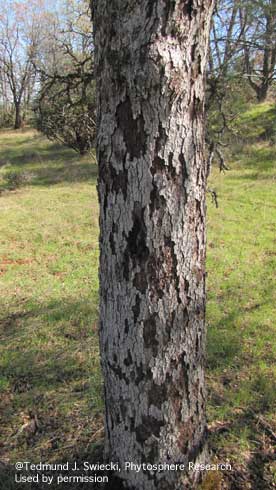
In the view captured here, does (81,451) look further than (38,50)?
No

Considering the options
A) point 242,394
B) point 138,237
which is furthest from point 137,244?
point 242,394

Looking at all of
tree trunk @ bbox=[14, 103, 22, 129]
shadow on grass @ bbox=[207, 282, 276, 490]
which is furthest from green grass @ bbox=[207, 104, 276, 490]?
tree trunk @ bbox=[14, 103, 22, 129]

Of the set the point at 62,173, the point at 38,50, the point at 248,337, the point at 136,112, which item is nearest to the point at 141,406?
the point at 136,112

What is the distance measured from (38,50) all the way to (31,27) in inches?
75.0

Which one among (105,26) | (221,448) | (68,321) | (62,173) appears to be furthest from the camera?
(62,173)

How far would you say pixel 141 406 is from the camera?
1.60 meters

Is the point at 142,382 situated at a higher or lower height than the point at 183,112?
lower

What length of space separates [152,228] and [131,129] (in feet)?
1.19

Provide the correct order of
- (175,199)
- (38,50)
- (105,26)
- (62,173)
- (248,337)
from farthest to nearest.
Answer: (38,50) < (62,173) < (248,337) < (175,199) < (105,26)

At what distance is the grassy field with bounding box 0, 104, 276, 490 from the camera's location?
231 centimetres

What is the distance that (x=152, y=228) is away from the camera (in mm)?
1402

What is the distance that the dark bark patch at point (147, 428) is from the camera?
5.29 ft

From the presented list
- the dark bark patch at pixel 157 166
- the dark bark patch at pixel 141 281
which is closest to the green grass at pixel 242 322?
the dark bark patch at pixel 141 281

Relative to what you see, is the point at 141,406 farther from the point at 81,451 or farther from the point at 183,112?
the point at 183,112
